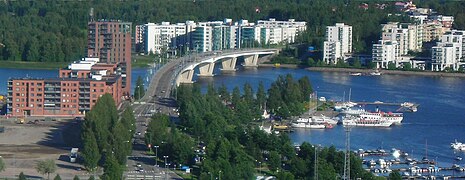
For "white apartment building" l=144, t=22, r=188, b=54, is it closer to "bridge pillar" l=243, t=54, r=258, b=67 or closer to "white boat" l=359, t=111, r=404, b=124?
"bridge pillar" l=243, t=54, r=258, b=67

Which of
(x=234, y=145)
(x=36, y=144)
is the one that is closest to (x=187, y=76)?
(x=36, y=144)

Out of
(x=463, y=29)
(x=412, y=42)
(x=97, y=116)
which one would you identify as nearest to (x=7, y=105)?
(x=97, y=116)

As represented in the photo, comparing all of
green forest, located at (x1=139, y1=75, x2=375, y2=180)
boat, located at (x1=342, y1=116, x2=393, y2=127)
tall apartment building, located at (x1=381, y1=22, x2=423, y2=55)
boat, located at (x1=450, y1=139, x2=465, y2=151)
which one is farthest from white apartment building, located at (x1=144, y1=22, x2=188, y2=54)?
boat, located at (x1=450, y1=139, x2=465, y2=151)

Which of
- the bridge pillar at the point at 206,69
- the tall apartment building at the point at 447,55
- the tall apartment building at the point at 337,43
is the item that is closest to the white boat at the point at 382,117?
the bridge pillar at the point at 206,69

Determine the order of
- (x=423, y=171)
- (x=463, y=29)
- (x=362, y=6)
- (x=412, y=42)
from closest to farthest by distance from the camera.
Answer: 1. (x=423, y=171)
2. (x=412, y=42)
3. (x=463, y=29)
4. (x=362, y=6)

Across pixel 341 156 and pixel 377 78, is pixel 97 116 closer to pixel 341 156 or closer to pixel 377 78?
pixel 341 156
